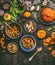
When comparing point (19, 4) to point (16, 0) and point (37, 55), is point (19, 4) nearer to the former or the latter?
point (16, 0)

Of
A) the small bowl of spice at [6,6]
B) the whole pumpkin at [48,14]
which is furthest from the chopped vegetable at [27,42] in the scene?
the small bowl of spice at [6,6]

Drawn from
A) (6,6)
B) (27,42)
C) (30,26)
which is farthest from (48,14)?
(6,6)

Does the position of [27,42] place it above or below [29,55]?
above

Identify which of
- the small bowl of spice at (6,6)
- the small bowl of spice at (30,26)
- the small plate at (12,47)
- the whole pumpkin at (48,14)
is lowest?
the small plate at (12,47)

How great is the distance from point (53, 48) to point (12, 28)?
71 centimetres

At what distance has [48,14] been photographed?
725 cm

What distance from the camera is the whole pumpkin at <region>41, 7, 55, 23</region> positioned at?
7258 mm

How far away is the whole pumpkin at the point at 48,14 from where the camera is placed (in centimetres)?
726

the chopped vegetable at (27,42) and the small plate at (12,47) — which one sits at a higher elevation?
the chopped vegetable at (27,42)

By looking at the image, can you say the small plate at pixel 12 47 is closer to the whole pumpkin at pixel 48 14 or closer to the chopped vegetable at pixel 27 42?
the chopped vegetable at pixel 27 42

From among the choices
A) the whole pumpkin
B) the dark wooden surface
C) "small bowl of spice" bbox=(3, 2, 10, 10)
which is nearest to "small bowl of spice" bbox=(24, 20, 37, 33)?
the dark wooden surface

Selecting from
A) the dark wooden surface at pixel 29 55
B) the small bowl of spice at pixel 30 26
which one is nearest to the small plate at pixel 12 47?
the dark wooden surface at pixel 29 55

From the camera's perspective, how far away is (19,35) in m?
7.33

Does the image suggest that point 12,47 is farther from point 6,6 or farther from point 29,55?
point 6,6
